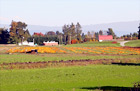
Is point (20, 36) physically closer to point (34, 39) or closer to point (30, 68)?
point (34, 39)

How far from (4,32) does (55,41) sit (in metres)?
30.6

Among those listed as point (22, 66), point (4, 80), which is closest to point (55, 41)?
point (22, 66)

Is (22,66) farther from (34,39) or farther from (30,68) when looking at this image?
(34,39)

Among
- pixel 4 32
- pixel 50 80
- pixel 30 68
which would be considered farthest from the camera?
pixel 4 32

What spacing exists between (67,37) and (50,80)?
531 feet

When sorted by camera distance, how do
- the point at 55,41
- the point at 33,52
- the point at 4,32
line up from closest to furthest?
the point at 33,52, the point at 4,32, the point at 55,41

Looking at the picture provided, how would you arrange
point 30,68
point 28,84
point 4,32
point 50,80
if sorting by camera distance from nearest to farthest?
1. point 28,84
2. point 50,80
3. point 30,68
4. point 4,32

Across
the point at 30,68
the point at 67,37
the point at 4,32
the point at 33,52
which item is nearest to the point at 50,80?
the point at 30,68

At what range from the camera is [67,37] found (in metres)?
186

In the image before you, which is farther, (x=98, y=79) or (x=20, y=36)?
(x=20, y=36)

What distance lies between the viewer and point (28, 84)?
22.4 metres

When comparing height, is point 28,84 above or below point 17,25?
below

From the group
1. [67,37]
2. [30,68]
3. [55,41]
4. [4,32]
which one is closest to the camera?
[30,68]

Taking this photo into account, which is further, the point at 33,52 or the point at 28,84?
the point at 33,52
